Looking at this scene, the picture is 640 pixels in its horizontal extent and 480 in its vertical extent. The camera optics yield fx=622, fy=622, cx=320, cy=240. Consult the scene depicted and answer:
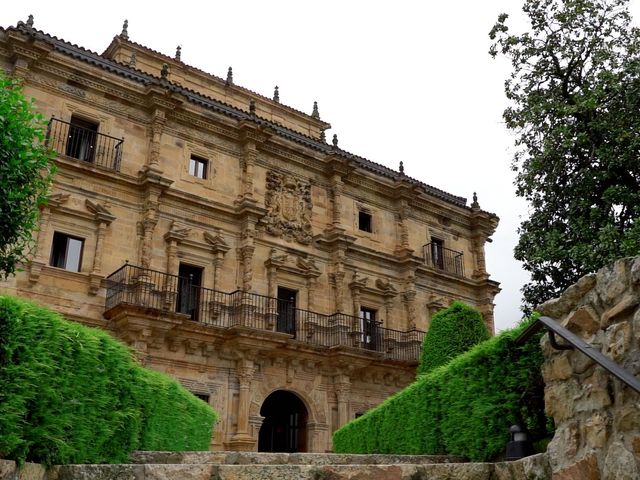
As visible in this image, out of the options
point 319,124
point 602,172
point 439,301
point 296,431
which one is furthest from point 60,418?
point 319,124

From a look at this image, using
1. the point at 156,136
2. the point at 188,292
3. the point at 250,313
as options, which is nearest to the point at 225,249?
the point at 188,292

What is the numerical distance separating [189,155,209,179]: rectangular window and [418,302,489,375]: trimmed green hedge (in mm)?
10264

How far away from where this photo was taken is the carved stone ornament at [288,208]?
20.5m

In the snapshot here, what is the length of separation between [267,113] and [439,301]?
10.7m

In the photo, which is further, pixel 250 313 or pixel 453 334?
pixel 250 313

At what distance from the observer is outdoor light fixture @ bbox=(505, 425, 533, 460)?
5.54 meters

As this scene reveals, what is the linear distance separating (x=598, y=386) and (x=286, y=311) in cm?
1578

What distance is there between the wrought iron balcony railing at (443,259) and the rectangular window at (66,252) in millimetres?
12843

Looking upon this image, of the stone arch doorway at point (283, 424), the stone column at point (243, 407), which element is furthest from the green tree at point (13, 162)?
the stone arch doorway at point (283, 424)

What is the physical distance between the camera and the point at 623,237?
465 inches

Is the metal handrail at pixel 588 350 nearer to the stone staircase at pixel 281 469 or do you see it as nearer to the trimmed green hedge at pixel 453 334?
the stone staircase at pixel 281 469

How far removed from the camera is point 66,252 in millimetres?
16516

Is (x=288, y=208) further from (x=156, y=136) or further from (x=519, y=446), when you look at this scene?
(x=519, y=446)

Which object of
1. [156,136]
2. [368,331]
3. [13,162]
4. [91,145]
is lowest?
[13,162]
